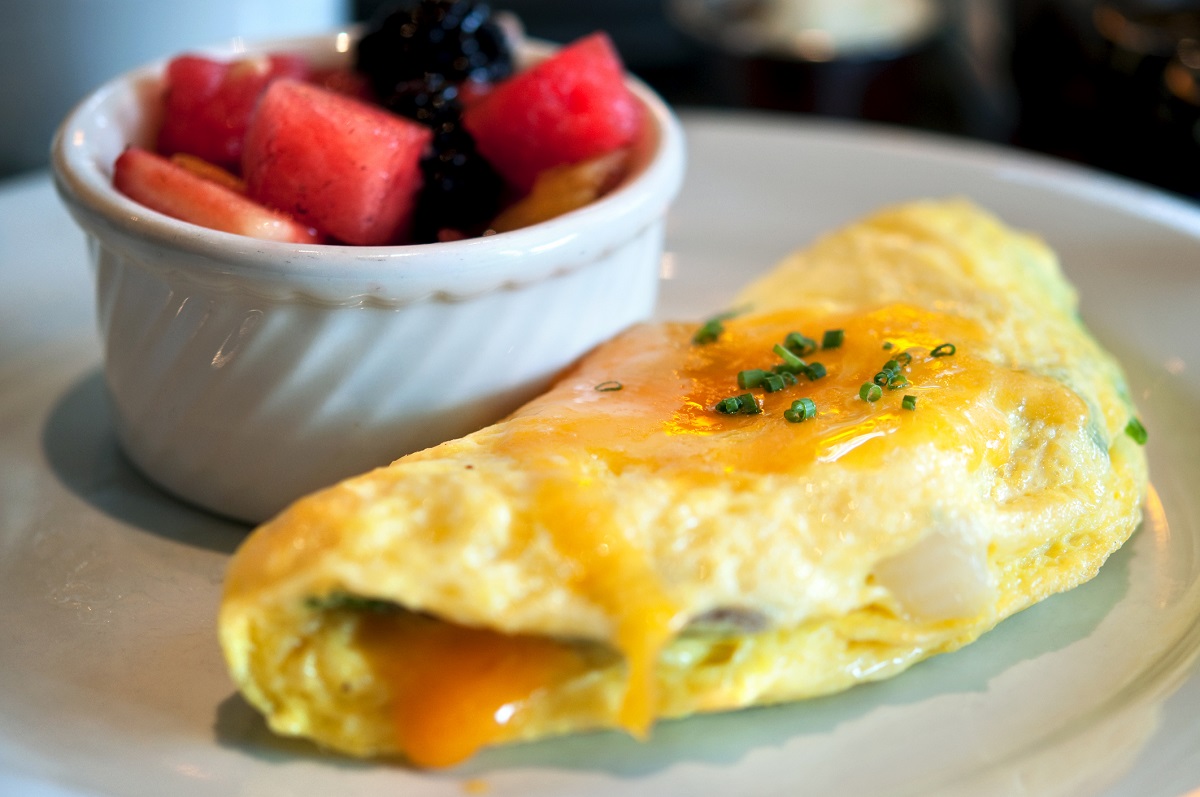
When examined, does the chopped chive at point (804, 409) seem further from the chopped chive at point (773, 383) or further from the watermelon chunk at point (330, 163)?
the watermelon chunk at point (330, 163)

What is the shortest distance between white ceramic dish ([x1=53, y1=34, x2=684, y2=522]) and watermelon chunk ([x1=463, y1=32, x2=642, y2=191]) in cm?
14

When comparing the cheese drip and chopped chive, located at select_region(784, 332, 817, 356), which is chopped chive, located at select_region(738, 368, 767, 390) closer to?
chopped chive, located at select_region(784, 332, 817, 356)

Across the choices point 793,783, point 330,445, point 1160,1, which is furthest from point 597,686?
point 1160,1

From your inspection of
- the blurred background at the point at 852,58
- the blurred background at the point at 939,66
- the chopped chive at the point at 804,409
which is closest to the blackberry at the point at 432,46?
the chopped chive at the point at 804,409

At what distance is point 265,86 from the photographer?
250 cm

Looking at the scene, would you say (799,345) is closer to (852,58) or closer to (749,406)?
(749,406)

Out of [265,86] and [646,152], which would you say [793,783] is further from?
[265,86]

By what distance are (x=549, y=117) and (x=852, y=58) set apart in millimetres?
2821

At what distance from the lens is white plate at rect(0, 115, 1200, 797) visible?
162cm

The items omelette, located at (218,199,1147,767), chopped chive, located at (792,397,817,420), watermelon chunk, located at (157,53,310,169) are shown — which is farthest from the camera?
watermelon chunk, located at (157,53,310,169)

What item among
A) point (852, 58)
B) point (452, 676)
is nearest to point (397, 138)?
point (452, 676)

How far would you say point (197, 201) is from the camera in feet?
6.98

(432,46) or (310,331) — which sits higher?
(432,46)

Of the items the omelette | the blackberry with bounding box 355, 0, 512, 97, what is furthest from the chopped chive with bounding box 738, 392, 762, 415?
the blackberry with bounding box 355, 0, 512, 97
